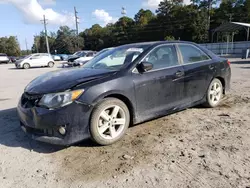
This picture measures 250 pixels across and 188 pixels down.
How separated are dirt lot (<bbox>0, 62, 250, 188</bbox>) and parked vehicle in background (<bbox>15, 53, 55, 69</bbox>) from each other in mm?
20246

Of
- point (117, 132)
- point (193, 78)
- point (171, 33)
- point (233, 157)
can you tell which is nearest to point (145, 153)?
point (117, 132)

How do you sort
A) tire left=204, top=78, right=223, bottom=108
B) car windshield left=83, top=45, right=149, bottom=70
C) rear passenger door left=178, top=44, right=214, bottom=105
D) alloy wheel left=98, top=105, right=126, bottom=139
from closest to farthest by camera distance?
alloy wheel left=98, top=105, right=126, bottom=139
car windshield left=83, top=45, right=149, bottom=70
rear passenger door left=178, top=44, right=214, bottom=105
tire left=204, top=78, right=223, bottom=108

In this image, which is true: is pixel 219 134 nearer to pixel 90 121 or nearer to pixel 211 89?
pixel 211 89

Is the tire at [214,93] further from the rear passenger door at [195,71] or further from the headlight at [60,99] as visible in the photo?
the headlight at [60,99]

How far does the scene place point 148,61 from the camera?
411 cm

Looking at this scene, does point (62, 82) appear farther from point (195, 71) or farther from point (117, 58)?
point (195, 71)

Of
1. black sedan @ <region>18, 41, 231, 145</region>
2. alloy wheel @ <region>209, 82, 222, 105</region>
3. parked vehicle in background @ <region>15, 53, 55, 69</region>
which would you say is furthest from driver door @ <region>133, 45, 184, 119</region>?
parked vehicle in background @ <region>15, 53, 55, 69</region>

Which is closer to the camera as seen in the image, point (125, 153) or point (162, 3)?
point (125, 153)

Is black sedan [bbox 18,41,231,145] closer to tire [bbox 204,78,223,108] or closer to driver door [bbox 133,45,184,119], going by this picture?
driver door [bbox 133,45,184,119]

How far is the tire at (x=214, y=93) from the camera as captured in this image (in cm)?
517

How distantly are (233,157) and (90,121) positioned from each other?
77.7 inches

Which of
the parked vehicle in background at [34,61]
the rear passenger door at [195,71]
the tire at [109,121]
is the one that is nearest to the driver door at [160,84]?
the rear passenger door at [195,71]

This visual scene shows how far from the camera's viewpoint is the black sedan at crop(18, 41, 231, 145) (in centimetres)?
327

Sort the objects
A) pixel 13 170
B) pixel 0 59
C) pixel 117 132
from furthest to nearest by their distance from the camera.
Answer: pixel 0 59 → pixel 117 132 → pixel 13 170
